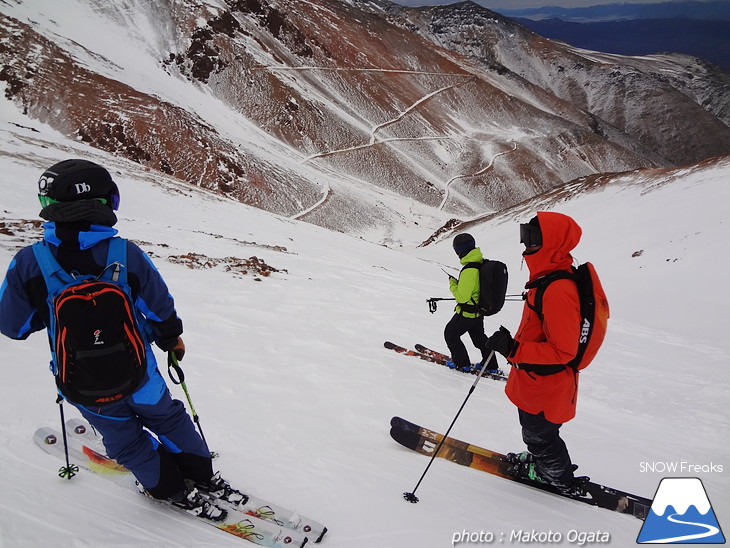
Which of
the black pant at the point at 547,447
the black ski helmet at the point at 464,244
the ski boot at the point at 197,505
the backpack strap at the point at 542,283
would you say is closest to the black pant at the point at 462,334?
the black ski helmet at the point at 464,244

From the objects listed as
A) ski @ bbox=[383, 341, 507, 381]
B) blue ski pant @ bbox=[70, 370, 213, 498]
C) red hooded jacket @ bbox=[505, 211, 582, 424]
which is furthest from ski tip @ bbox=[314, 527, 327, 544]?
ski @ bbox=[383, 341, 507, 381]

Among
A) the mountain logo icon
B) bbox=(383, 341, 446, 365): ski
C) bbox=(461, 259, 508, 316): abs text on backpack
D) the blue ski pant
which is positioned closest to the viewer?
the blue ski pant

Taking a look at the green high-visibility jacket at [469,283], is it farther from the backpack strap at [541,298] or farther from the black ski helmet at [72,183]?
the black ski helmet at [72,183]

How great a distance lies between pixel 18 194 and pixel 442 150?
60566mm

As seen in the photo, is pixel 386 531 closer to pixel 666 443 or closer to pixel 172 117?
pixel 666 443

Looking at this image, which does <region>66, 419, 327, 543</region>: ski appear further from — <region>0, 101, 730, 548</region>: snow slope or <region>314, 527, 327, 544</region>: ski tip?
<region>0, 101, 730, 548</region>: snow slope

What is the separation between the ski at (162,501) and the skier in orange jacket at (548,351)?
7.09ft

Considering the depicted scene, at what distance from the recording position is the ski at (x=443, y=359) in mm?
7761

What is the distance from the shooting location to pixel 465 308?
711cm

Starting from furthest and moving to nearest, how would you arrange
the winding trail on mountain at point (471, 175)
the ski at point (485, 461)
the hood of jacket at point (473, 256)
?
1. the winding trail on mountain at point (471, 175)
2. the hood of jacket at point (473, 256)
3. the ski at point (485, 461)

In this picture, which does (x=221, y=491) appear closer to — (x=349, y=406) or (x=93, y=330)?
(x=93, y=330)

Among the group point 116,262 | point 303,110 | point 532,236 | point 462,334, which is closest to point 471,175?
point 303,110

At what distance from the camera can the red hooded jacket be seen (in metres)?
3.63

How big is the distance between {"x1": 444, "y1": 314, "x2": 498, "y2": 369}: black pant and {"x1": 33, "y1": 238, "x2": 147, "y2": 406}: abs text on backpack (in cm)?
521
